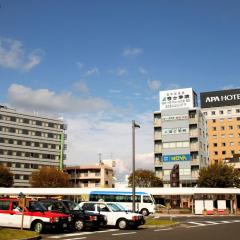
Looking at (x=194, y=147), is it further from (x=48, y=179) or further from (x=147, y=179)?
(x=48, y=179)

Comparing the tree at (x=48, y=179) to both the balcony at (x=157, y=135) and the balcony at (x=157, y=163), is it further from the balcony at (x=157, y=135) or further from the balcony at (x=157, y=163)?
the balcony at (x=157, y=135)

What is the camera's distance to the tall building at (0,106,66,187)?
4166 inches

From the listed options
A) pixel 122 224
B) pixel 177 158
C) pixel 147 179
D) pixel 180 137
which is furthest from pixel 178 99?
pixel 122 224

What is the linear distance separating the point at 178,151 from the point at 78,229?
71332 millimetres

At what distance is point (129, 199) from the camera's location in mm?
51062

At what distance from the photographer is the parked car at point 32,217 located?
22.8 m

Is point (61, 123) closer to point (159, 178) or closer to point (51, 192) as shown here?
point (159, 178)

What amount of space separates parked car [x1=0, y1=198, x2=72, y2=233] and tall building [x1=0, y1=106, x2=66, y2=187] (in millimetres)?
83264

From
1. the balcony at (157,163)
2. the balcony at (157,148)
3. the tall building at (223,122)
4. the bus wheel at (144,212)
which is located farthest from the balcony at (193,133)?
the bus wheel at (144,212)

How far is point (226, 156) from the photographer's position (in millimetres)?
131375

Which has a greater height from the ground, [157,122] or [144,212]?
[157,122]

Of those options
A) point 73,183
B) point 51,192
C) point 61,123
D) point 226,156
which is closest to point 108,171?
point 73,183

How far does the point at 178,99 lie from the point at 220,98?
37.5 m

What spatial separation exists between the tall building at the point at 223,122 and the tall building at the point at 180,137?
34.0m
